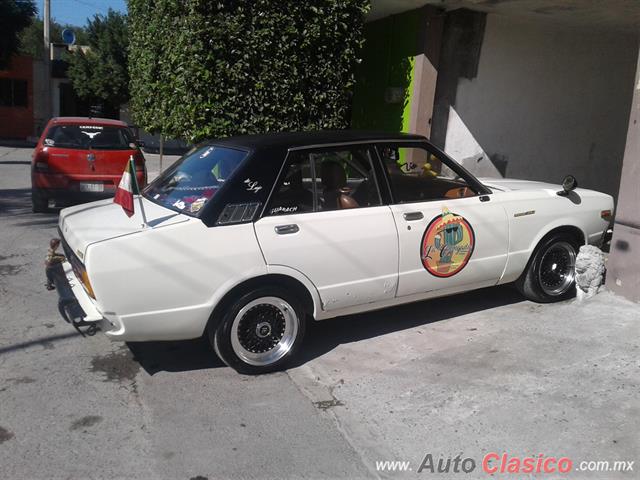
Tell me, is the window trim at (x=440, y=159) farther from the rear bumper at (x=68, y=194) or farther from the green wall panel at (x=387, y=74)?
the rear bumper at (x=68, y=194)

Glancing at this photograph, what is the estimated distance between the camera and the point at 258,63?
768 cm

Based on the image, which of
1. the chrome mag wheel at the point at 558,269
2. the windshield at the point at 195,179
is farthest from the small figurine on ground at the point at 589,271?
the windshield at the point at 195,179

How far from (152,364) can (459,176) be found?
292 cm

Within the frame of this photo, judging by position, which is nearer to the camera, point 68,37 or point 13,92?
point 13,92

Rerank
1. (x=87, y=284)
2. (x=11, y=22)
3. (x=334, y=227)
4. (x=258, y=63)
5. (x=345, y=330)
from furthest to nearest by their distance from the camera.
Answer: (x=11, y=22) < (x=258, y=63) < (x=345, y=330) < (x=334, y=227) < (x=87, y=284)

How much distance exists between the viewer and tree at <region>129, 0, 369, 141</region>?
24.2ft

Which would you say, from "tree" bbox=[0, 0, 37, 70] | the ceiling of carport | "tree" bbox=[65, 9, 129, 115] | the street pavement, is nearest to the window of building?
"tree" bbox=[0, 0, 37, 70]

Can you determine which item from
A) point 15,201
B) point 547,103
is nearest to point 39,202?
point 15,201

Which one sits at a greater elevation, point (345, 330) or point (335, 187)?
point (335, 187)

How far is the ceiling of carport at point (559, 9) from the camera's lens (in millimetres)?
8317

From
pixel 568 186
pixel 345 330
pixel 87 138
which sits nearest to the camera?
pixel 345 330

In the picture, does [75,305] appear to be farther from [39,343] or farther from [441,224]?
[441,224]

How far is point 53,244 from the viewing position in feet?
15.6

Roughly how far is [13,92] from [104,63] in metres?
6.41
